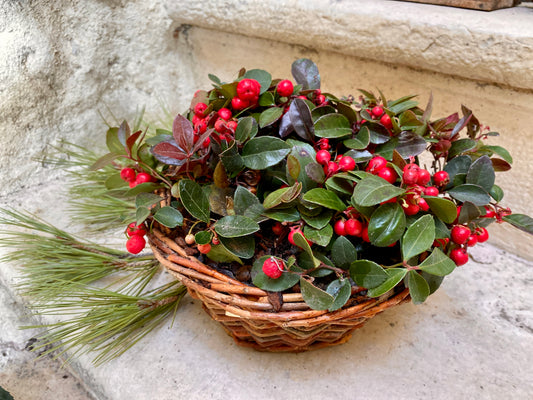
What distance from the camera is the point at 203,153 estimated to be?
0.57 m

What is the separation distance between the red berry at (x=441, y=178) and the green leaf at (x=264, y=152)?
18cm

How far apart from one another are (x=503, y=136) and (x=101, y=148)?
0.91 meters

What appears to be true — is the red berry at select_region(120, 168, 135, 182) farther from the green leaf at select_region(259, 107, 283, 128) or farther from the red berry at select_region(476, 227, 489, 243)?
the red berry at select_region(476, 227, 489, 243)

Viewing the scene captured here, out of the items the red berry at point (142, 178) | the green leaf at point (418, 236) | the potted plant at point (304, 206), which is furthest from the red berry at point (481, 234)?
the red berry at point (142, 178)

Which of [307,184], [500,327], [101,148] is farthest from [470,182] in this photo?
[101,148]

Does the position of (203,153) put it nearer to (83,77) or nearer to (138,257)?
(138,257)

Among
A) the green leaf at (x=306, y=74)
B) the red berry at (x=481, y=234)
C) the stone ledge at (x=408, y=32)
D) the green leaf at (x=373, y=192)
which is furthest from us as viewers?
the stone ledge at (x=408, y=32)

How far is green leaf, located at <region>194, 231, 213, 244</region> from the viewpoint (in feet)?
1.67

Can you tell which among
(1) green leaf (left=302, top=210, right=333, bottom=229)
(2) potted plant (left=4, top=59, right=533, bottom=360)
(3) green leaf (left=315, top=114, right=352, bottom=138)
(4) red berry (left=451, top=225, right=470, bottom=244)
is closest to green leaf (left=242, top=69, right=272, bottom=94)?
(2) potted plant (left=4, top=59, right=533, bottom=360)

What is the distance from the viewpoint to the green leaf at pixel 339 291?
0.49 m

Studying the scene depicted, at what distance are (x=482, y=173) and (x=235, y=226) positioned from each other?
312 mm

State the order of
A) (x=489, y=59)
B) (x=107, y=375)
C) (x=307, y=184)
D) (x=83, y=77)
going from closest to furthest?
(x=307, y=184)
(x=107, y=375)
(x=489, y=59)
(x=83, y=77)

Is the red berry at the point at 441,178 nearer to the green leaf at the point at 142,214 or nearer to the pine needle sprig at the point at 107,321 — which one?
the green leaf at the point at 142,214

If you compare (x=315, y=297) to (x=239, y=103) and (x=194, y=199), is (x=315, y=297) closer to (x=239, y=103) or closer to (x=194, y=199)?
(x=194, y=199)
